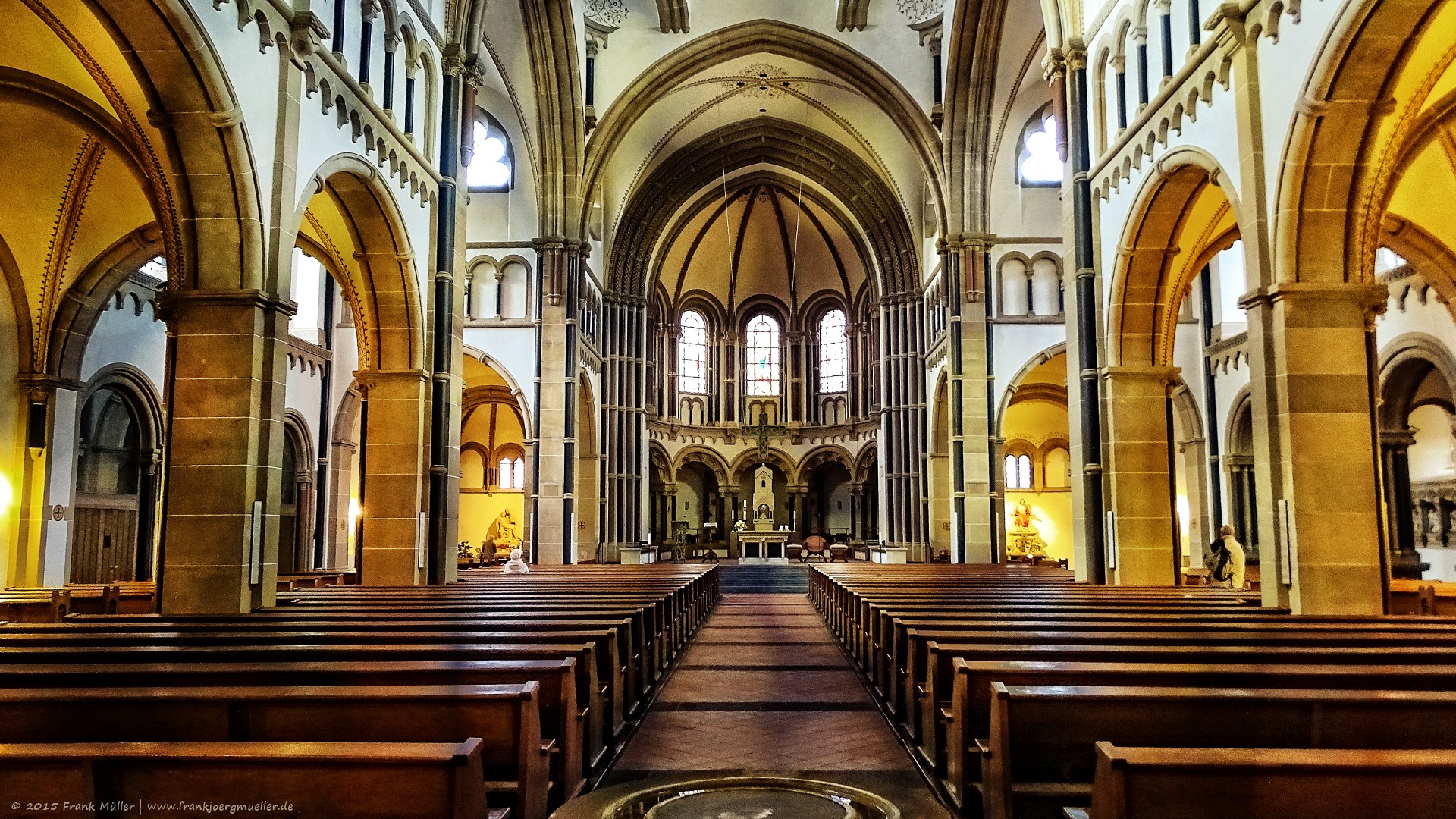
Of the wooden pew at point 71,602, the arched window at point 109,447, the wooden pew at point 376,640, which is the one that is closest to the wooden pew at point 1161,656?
the wooden pew at point 376,640

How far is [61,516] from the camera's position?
49.7 feet

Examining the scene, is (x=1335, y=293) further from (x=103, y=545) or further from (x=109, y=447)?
(x=103, y=545)

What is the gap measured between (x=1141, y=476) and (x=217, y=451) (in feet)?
35.1

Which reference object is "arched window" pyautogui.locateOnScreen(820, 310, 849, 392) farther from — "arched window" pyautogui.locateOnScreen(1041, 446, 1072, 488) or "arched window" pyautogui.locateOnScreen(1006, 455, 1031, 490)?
"arched window" pyautogui.locateOnScreen(1041, 446, 1072, 488)

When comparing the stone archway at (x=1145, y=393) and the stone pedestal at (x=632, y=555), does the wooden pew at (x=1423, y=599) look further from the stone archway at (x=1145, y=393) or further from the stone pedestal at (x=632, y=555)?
the stone pedestal at (x=632, y=555)

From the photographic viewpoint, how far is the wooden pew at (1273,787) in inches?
99.7

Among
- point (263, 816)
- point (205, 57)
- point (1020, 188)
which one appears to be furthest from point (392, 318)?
point (1020, 188)

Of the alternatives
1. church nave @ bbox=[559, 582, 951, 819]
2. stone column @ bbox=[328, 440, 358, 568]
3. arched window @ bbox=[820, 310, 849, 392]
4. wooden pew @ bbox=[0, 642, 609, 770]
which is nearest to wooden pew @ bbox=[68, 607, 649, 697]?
church nave @ bbox=[559, 582, 951, 819]

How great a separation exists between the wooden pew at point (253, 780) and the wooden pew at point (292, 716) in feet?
2.68

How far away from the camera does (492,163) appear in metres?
23.5

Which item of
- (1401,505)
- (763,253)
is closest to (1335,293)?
(1401,505)

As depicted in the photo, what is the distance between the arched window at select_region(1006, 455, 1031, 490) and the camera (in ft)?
109

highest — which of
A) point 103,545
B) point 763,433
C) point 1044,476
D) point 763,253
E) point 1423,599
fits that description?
point 763,253

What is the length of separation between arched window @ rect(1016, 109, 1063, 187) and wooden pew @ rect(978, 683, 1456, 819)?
2147cm
